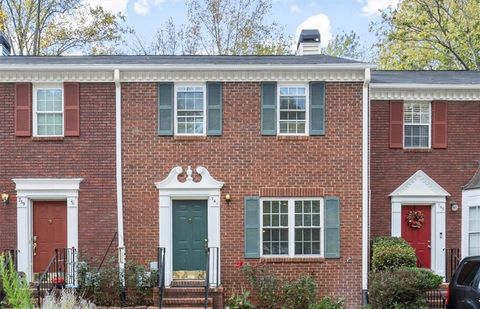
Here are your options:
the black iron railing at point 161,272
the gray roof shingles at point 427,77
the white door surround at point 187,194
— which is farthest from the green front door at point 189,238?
the gray roof shingles at point 427,77

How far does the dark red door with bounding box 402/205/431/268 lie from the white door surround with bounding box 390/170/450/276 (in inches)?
6.5

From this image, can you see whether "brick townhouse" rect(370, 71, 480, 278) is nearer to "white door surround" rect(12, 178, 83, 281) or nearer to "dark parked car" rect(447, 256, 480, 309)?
"dark parked car" rect(447, 256, 480, 309)

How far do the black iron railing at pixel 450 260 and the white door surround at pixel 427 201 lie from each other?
0.31 ft

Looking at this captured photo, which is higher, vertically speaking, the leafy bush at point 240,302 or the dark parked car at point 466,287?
the dark parked car at point 466,287

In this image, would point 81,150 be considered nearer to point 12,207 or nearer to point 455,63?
point 12,207

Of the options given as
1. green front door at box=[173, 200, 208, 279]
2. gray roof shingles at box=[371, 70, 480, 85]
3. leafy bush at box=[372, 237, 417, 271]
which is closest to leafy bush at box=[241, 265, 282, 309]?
green front door at box=[173, 200, 208, 279]

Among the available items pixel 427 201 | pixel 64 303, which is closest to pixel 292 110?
pixel 427 201

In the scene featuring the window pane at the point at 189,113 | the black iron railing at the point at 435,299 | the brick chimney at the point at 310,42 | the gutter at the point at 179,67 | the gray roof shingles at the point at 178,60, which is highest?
the brick chimney at the point at 310,42

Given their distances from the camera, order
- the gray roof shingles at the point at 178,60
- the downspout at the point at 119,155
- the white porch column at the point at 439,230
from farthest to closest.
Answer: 1. the white porch column at the point at 439,230
2. the gray roof shingles at the point at 178,60
3. the downspout at the point at 119,155

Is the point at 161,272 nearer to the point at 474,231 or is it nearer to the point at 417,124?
the point at 417,124

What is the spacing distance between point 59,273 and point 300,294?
5.51 metres

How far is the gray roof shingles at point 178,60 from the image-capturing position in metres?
11.9

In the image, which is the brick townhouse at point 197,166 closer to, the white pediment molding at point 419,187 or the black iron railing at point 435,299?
the black iron railing at point 435,299

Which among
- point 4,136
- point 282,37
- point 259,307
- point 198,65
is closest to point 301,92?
point 198,65
